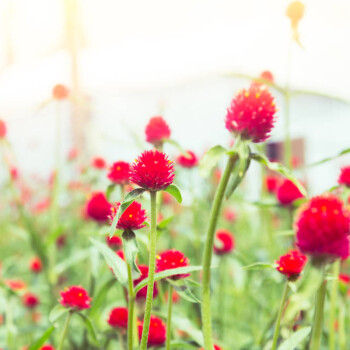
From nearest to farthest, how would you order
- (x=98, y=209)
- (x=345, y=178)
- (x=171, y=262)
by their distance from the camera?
(x=171, y=262) → (x=345, y=178) → (x=98, y=209)

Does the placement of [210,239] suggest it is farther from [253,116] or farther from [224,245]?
[224,245]

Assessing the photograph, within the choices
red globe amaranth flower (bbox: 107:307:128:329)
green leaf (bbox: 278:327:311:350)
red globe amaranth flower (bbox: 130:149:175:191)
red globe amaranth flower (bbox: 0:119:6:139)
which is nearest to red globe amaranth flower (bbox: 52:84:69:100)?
red globe amaranth flower (bbox: 0:119:6:139)

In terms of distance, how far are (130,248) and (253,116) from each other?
18 cm

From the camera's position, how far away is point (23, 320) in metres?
1.56

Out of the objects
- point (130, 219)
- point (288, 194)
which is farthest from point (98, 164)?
point (130, 219)

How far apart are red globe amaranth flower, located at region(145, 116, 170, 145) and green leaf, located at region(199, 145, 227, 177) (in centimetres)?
36

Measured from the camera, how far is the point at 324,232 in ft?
1.21

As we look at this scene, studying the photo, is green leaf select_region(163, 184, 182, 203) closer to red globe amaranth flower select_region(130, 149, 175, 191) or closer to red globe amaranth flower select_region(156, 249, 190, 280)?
red globe amaranth flower select_region(130, 149, 175, 191)

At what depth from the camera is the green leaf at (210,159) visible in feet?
1.43

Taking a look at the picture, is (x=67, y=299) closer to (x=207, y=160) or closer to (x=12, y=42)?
(x=207, y=160)

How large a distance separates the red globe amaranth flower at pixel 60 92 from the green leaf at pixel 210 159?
82cm

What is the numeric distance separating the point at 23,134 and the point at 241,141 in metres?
5.54

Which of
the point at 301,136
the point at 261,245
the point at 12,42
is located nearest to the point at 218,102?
the point at 301,136

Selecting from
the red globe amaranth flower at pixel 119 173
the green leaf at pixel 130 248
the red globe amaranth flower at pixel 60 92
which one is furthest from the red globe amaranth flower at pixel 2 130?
the green leaf at pixel 130 248
